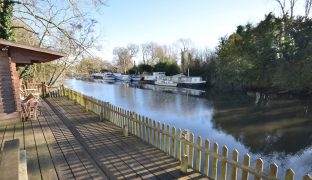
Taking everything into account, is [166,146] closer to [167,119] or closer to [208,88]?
[167,119]

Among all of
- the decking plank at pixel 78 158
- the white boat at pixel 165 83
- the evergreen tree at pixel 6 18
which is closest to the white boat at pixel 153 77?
the white boat at pixel 165 83

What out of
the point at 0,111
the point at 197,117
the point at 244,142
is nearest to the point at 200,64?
the point at 197,117

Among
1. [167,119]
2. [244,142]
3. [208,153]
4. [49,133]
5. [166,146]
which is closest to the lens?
[208,153]

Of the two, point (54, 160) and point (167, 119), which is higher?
point (54, 160)

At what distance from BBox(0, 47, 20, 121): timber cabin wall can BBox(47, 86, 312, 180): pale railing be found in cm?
272

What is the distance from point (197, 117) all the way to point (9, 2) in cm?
1172

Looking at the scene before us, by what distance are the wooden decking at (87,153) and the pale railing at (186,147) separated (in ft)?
0.64

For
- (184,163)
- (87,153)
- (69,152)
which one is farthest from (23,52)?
(184,163)

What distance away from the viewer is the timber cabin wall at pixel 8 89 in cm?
800

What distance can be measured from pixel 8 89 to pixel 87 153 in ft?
15.1

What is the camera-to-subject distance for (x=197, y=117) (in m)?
15.4

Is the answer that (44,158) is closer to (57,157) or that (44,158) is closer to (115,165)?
(57,157)

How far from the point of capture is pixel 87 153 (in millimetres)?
5387

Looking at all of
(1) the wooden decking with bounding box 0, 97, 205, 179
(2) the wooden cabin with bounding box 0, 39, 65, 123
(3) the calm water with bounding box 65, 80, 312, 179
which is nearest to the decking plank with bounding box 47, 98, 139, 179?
(1) the wooden decking with bounding box 0, 97, 205, 179
